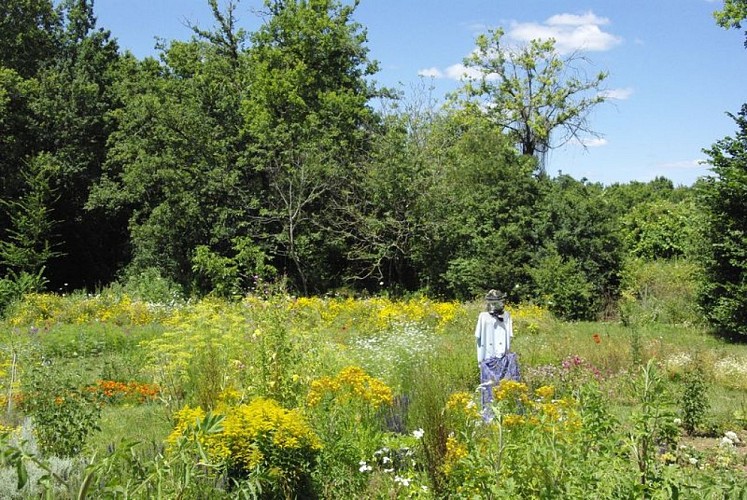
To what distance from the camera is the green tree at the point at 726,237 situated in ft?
46.5

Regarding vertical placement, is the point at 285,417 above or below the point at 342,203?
below

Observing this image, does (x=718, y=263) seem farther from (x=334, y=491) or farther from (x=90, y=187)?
(x=90, y=187)

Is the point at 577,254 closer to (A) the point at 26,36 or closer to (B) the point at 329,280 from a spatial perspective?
(B) the point at 329,280

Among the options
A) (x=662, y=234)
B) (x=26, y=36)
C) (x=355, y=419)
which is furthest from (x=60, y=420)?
(x=26, y=36)

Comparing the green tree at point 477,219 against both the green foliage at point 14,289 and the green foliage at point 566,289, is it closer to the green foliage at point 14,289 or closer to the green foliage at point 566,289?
the green foliage at point 566,289

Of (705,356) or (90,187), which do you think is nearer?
(705,356)

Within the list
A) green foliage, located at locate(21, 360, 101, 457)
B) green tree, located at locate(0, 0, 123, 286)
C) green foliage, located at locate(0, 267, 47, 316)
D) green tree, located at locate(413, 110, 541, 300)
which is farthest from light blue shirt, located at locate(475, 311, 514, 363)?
green tree, located at locate(0, 0, 123, 286)

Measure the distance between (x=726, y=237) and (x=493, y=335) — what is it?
8917 millimetres

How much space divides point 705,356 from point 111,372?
9.38 meters

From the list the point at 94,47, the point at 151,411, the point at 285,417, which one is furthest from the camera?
the point at 94,47

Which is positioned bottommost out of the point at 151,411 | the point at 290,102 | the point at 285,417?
the point at 151,411

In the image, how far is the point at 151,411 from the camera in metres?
8.27

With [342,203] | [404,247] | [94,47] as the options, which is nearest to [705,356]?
[404,247]

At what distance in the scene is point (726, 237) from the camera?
47.4ft
